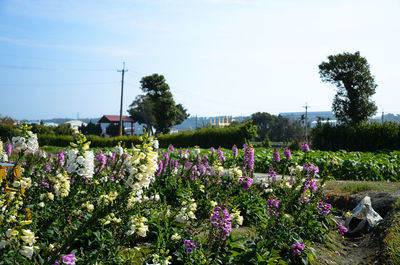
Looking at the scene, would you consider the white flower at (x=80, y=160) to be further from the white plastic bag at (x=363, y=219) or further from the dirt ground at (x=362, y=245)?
the white plastic bag at (x=363, y=219)

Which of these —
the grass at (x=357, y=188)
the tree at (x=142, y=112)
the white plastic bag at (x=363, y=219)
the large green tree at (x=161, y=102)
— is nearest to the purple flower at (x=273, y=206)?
the white plastic bag at (x=363, y=219)

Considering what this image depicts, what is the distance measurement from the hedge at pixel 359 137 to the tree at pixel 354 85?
9421 mm

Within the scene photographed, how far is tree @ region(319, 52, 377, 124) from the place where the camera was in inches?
1069

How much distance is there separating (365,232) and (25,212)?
17.2ft

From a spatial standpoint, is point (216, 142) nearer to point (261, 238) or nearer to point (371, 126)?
point (371, 126)

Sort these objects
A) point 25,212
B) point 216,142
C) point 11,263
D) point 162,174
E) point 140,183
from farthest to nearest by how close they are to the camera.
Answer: point 216,142, point 162,174, point 25,212, point 140,183, point 11,263

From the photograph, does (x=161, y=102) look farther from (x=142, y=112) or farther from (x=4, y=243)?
(x=4, y=243)

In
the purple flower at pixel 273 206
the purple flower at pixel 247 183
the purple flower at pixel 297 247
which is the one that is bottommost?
the purple flower at pixel 297 247

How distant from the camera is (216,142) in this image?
20.8 meters

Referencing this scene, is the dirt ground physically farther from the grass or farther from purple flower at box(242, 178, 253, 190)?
purple flower at box(242, 178, 253, 190)

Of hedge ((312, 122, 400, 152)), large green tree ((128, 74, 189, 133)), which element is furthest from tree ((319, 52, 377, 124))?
large green tree ((128, 74, 189, 133))

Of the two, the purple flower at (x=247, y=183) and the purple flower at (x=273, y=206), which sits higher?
the purple flower at (x=247, y=183)

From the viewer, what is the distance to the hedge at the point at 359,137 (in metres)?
16.8

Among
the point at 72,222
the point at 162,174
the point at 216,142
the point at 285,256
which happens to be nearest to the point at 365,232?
the point at 285,256
